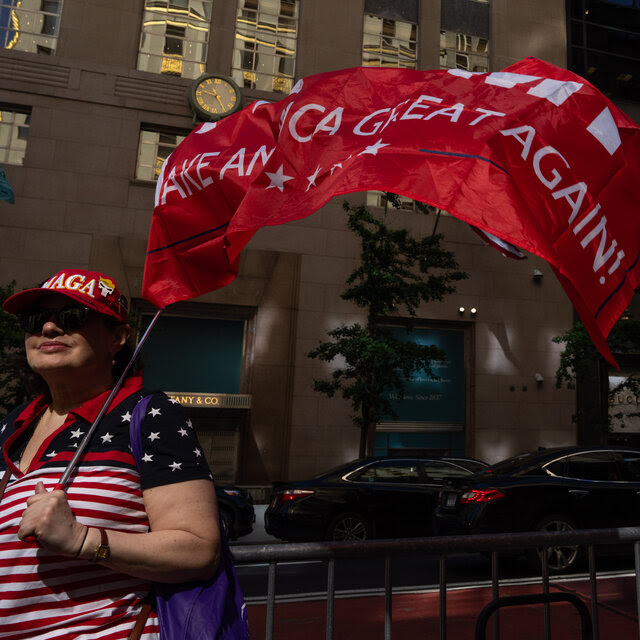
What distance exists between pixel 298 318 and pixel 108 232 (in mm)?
6378

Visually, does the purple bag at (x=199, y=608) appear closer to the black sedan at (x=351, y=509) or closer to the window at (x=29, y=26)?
the black sedan at (x=351, y=509)

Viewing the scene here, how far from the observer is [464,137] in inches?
85.0

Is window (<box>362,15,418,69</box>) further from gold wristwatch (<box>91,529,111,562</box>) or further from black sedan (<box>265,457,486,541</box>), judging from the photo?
gold wristwatch (<box>91,529,111,562</box>)

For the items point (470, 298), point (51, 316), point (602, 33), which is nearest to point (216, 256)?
point (51, 316)

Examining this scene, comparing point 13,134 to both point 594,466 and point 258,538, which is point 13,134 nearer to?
point 258,538

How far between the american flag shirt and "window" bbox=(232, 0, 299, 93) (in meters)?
19.7

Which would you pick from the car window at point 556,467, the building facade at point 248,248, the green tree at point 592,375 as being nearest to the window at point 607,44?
the building facade at point 248,248

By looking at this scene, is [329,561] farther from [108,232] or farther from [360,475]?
[108,232]

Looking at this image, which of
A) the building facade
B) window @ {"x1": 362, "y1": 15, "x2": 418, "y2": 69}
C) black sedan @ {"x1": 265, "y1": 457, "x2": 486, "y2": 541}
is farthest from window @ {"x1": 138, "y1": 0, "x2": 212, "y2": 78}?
black sedan @ {"x1": 265, "y1": 457, "x2": 486, "y2": 541}

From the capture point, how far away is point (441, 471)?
411 inches

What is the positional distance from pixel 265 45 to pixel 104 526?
21045 mm

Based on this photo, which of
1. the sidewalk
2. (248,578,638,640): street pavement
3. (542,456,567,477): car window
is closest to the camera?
(248,578,638,640): street pavement

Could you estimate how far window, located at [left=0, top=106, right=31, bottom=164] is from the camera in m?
17.7

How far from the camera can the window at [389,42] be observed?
2053 cm
